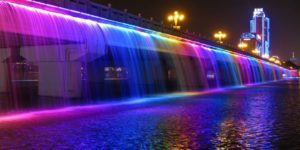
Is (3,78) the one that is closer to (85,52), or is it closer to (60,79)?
(60,79)

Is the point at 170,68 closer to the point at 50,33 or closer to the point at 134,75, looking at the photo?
the point at 134,75

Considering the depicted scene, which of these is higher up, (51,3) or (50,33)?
(51,3)

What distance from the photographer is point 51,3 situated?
25.3m

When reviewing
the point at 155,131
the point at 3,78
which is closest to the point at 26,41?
the point at 3,78

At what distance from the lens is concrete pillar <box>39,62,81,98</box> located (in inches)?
1304

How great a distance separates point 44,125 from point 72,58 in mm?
16681

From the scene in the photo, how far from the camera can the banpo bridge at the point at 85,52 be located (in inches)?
996

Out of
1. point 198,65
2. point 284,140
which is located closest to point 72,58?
point 284,140

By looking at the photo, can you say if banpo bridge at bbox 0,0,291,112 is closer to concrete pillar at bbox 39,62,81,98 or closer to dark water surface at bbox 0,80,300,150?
concrete pillar at bbox 39,62,81,98

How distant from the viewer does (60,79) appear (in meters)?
35.0

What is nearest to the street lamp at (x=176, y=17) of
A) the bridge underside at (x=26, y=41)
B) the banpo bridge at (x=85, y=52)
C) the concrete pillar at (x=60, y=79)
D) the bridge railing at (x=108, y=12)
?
the banpo bridge at (x=85, y=52)

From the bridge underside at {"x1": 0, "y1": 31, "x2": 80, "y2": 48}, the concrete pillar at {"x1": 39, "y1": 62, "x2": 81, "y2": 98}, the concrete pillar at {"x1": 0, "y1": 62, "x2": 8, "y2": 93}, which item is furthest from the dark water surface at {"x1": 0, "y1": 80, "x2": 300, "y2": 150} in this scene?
the concrete pillar at {"x1": 0, "y1": 62, "x2": 8, "y2": 93}

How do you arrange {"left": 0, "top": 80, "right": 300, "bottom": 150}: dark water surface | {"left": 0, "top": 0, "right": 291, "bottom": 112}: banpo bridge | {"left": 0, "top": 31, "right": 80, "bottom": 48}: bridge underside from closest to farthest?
{"left": 0, "top": 80, "right": 300, "bottom": 150}: dark water surface
{"left": 0, "top": 0, "right": 291, "bottom": 112}: banpo bridge
{"left": 0, "top": 31, "right": 80, "bottom": 48}: bridge underside

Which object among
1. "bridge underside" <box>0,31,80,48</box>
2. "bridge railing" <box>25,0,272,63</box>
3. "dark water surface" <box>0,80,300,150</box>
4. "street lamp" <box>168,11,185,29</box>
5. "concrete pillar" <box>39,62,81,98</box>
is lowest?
"dark water surface" <box>0,80,300,150</box>
